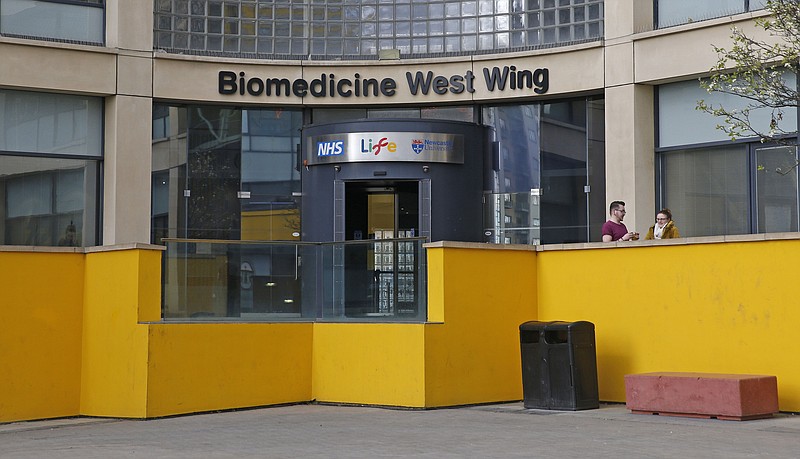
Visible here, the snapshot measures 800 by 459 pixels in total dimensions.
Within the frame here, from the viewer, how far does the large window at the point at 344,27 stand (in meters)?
21.7

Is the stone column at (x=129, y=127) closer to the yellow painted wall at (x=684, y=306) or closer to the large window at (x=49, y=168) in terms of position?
the large window at (x=49, y=168)

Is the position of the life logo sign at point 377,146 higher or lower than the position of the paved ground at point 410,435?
higher

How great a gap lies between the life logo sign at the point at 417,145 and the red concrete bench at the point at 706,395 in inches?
304

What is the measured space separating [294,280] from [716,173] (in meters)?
7.59

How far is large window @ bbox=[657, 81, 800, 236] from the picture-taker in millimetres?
18797

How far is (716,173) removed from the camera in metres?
19.7

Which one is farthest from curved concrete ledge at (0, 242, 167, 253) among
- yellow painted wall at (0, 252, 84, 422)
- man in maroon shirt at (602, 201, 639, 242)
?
man in maroon shirt at (602, 201, 639, 242)

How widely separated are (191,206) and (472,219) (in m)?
5.30

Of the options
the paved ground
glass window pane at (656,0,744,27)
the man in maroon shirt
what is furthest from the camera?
glass window pane at (656,0,744,27)

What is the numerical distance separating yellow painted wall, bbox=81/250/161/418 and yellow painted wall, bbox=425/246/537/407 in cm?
382

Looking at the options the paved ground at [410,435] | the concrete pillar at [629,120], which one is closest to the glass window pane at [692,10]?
the concrete pillar at [629,120]

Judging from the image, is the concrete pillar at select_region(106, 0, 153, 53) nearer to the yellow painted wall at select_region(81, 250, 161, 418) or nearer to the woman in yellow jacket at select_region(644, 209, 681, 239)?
the yellow painted wall at select_region(81, 250, 161, 418)

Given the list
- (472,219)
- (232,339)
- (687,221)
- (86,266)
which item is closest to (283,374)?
(232,339)

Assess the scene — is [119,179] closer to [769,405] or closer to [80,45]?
[80,45]
